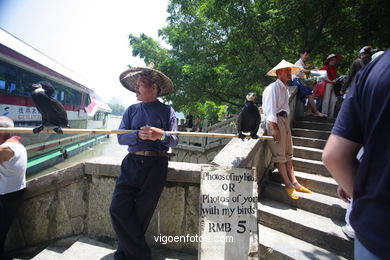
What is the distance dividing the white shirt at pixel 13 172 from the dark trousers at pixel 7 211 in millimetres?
71

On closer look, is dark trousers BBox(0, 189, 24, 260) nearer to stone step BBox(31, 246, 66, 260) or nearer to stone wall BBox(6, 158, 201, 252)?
stone wall BBox(6, 158, 201, 252)

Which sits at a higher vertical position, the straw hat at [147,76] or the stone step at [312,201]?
the straw hat at [147,76]

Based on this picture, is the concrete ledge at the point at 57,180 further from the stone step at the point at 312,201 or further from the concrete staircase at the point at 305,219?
the stone step at the point at 312,201

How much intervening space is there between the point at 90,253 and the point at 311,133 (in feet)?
15.6

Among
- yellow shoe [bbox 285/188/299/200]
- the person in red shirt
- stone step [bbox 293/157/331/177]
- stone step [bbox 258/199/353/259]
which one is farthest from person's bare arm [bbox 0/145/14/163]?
the person in red shirt

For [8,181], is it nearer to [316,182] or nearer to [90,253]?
[90,253]

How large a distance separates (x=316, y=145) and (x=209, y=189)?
324cm

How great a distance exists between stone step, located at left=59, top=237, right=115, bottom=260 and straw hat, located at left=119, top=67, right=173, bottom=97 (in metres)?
2.00

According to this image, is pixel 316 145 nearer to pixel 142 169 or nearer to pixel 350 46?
pixel 142 169

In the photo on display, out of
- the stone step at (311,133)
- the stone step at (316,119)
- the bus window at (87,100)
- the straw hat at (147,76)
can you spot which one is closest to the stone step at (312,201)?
the stone step at (311,133)

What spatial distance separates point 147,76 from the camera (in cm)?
226

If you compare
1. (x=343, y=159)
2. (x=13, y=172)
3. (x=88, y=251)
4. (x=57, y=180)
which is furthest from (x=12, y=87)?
(x=343, y=159)

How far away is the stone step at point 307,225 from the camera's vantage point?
2.26m

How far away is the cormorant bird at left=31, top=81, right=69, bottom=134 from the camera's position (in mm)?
1804
